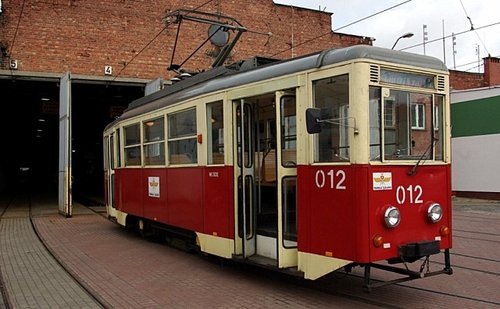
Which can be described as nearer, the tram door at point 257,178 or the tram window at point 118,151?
the tram door at point 257,178

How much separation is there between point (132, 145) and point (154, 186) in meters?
1.67

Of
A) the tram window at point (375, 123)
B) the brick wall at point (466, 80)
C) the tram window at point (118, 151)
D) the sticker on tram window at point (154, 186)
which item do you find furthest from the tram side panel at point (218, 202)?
the brick wall at point (466, 80)

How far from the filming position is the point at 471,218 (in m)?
14.9

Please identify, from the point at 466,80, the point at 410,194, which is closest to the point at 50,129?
the point at 466,80

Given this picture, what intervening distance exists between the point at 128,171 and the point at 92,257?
2.39 m

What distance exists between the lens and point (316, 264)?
579 centimetres

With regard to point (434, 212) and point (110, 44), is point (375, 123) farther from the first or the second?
point (110, 44)

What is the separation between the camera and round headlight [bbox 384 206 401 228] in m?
5.41

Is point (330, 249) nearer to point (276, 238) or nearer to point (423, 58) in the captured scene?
point (276, 238)

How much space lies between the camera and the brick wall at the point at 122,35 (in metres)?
16.7

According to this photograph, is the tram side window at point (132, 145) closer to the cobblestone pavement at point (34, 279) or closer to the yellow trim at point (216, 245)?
the cobblestone pavement at point (34, 279)

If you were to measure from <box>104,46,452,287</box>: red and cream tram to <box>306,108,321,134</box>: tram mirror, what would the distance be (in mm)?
11

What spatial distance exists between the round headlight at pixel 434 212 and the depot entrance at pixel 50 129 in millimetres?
14039

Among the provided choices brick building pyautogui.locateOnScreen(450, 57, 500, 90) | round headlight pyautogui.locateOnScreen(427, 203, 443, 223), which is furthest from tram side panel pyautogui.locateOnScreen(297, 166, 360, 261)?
brick building pyautogui.locateOnScreen(450, 57, 500, 90)
